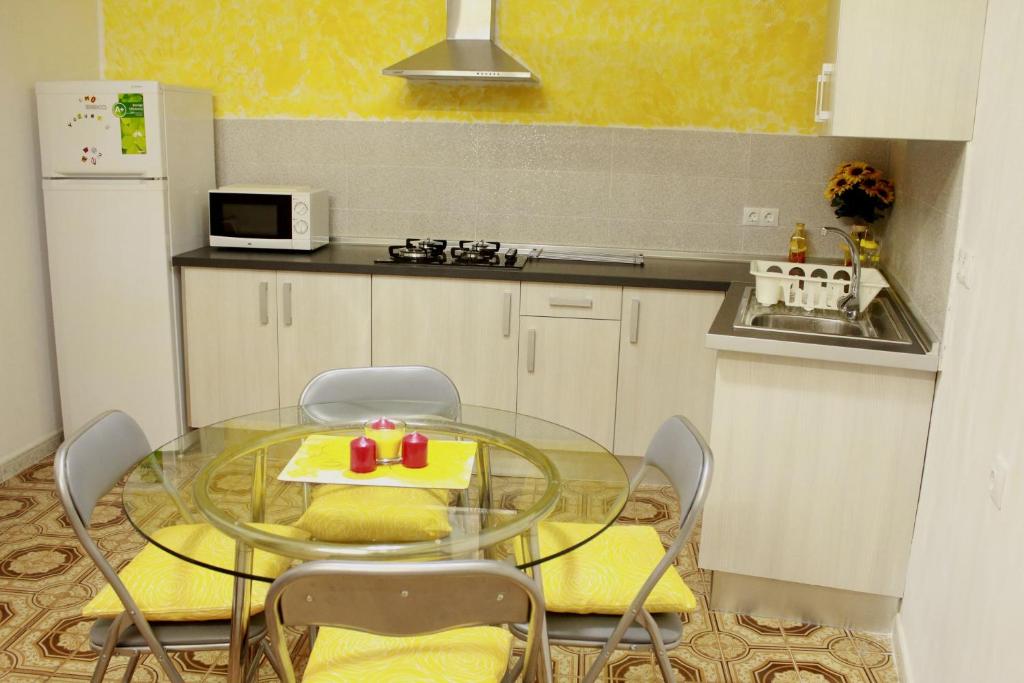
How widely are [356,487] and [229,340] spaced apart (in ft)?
7.69

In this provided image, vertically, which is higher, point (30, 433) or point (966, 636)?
point (966, 636)

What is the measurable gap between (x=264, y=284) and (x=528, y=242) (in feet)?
4.10

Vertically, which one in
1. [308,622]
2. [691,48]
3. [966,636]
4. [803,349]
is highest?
[691,48]

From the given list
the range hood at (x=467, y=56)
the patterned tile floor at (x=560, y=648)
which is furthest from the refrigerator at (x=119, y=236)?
the range hood at (x=467, y=56)

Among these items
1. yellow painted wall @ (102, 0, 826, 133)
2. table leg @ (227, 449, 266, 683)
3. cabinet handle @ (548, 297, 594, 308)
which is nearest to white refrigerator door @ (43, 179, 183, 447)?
yellow painted wall @ (102, 0, 826, 133)

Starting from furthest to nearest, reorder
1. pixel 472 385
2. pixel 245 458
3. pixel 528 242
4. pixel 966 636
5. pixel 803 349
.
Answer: pixel 528 242, pixel 472 385, pixel 803 349, pixel 245 458, pixel 966 636

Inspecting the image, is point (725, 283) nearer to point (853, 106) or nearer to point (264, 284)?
point (853, 106)

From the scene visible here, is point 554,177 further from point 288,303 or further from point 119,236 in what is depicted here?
point 119,236

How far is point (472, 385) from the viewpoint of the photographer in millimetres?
4102

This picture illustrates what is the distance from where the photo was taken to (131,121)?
396 centimetres

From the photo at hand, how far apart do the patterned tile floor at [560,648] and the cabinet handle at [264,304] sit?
43.2 inches

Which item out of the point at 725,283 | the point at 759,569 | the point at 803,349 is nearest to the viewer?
the point at 803,349

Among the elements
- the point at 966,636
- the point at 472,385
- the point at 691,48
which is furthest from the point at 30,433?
the point at 966,636

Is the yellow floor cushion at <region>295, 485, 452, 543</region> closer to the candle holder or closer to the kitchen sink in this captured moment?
the candle holder
